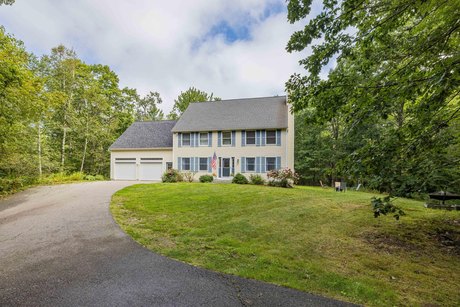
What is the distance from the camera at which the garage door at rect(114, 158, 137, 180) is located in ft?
67.9

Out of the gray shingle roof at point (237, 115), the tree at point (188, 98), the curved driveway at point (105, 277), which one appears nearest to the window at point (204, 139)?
the gray shingle roof at point (237, 115)

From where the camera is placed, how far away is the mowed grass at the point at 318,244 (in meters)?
3.18

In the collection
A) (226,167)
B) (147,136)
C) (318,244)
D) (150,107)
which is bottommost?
(318,244)

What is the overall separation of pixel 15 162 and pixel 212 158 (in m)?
12.5

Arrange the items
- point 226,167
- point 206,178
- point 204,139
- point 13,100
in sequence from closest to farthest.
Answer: point 13,100 → point 206,178 → point 226,167 → point 204,139

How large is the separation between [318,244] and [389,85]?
3467 mm

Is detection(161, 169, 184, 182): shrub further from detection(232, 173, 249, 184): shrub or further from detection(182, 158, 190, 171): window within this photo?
detection(232, 173, 249, 184): shrub

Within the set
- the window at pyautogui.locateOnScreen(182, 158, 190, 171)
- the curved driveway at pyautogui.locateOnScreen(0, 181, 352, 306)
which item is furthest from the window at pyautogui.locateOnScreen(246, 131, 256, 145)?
the curved driveway at pyautogui.locateOnScreen(0, 181, 352, 306)

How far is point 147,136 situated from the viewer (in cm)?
2180

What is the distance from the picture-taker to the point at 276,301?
9.04 ft

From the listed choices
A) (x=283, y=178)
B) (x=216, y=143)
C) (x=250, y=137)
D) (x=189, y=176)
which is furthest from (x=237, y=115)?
(x=283, y=178)

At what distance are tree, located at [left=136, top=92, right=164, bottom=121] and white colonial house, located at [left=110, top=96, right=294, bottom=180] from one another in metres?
15.9

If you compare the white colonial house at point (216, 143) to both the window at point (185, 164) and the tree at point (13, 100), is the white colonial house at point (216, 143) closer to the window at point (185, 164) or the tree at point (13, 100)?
the window at point (185, 164)

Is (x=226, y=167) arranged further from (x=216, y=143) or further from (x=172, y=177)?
(x=172, y=177)
